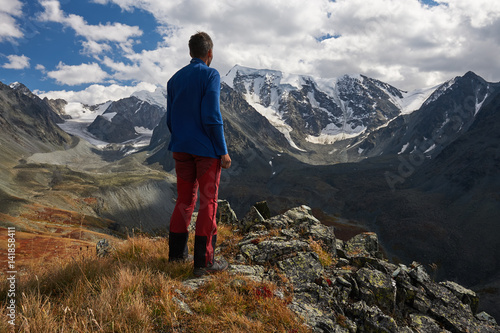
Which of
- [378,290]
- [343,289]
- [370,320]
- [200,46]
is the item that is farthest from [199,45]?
[378,290]

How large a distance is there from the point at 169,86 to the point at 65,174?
159 metres

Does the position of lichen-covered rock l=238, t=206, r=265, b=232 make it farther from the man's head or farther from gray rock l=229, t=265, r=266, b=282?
the man's head

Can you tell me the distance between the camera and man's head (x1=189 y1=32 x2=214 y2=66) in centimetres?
464

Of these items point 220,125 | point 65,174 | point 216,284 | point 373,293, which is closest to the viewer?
point 216,284

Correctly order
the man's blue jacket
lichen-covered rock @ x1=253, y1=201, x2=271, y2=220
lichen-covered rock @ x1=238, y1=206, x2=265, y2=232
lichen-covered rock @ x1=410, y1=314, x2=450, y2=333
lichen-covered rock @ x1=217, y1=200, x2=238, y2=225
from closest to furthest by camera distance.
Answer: the man's blue jacket
lichen-covered rock @ x1=410, y1=314, x2=450, y2=333
lichen-covered rock @ x1=238, y1=206, x2=265, y2=232
lichen-covered rock @ x1=217, y1=200, x2=238, y2=225
lichen-covered rock @ x1=253, y1=201, x2=271, y2=220

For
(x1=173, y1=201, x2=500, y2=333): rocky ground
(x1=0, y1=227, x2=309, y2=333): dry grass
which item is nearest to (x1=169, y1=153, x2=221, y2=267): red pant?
(x1=0, y1=227, x2=309, y2=333): dry grass

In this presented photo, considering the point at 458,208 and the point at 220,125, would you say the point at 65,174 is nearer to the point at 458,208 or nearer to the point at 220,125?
the point at 220,125

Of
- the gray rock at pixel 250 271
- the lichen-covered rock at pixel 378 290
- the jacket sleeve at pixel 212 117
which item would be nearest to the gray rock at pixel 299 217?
the lichen-covered rock at pixel 378 290

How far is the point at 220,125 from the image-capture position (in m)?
4.48

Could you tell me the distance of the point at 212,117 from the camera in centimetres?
429

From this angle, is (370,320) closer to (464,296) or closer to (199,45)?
(199,45)

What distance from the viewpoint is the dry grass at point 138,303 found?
101 inches

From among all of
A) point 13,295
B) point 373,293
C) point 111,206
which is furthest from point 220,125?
point 111,206

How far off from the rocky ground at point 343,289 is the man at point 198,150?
66cm
